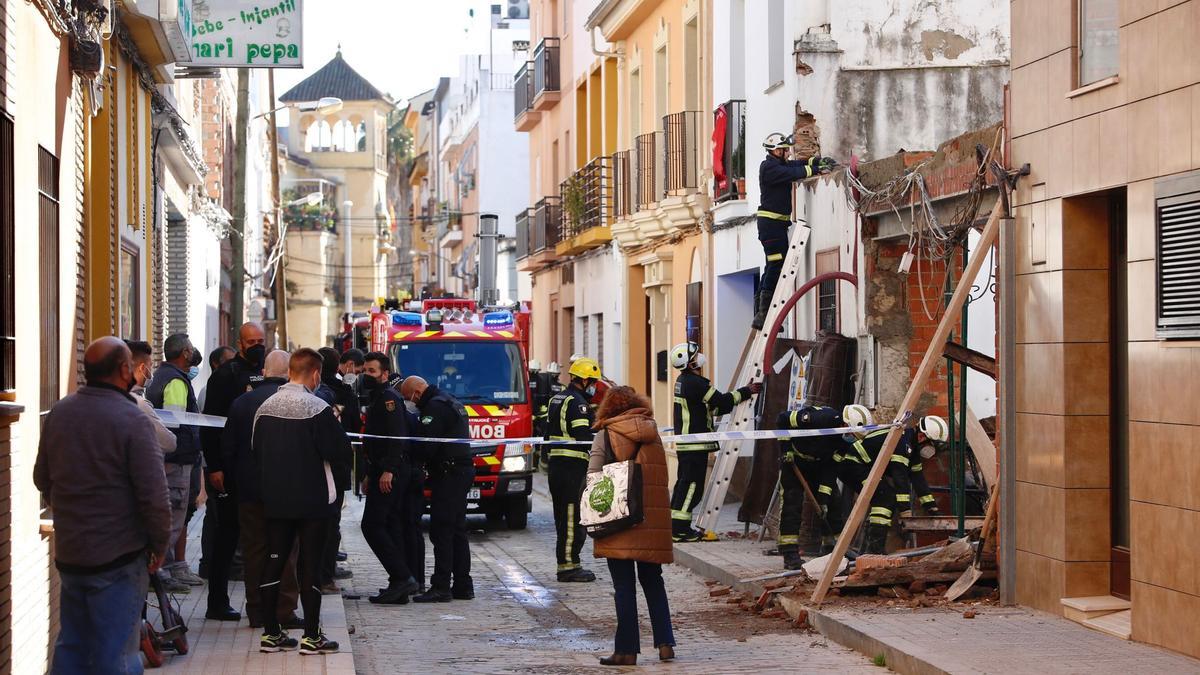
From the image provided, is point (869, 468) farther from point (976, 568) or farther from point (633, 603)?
point (633, 603)

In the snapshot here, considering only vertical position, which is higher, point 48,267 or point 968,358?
point 48,267

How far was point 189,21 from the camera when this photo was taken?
55.3ft

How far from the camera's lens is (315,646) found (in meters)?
9.48

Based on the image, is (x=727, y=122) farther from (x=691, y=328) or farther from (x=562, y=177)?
(x=562, y=177)

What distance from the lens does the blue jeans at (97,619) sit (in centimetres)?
679

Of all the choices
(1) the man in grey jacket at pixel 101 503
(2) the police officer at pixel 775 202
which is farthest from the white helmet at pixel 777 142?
(1) the man in grey jacket at pixel 101 503

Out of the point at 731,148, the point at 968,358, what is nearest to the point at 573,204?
the point at 731,148

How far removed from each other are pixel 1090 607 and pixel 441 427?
16.4 feet

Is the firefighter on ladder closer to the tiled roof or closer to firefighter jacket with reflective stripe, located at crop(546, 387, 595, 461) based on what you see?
firefighter jacket with reflective stripe, located at crop(546, 387, 595, 461)

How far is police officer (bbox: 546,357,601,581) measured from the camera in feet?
44.8

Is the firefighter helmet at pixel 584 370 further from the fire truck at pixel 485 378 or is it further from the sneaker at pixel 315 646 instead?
the sneaker at pixel 315 646

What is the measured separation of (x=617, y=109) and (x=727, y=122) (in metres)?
8.68

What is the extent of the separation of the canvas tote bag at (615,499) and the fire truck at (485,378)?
816 centimetres

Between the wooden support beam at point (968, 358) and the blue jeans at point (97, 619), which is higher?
the wooden support beam at point (968, 358)
